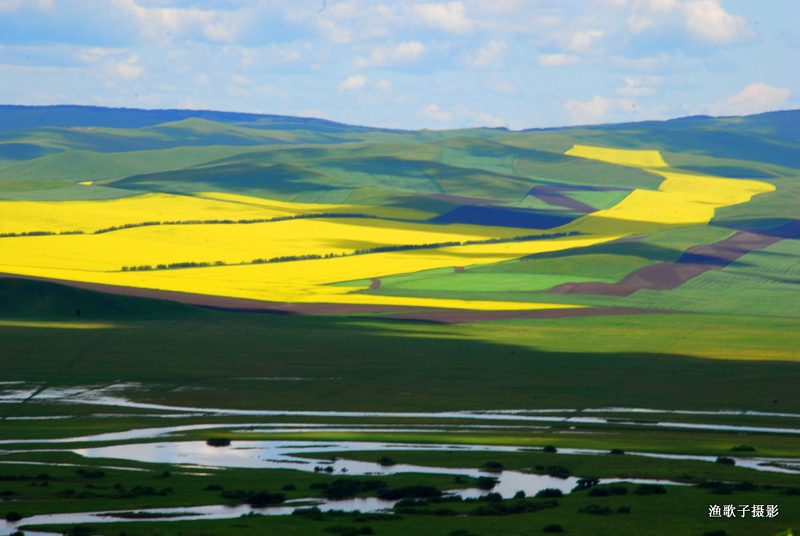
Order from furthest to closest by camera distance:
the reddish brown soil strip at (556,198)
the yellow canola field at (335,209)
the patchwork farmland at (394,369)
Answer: the reddish brown soil strip at (556,198)
the yellow canola field at (335,209)
the patchwork farmland at (394,369)

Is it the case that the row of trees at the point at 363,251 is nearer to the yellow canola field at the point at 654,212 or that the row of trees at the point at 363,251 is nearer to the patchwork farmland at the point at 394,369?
the patchwork farmland at the point at 394,369

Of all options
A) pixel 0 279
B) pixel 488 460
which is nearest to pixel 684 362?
pixel 488 460

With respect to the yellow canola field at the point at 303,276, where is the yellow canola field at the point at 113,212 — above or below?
above

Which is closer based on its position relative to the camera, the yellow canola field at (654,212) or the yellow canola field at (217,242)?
the yellow canola field at (217,242)

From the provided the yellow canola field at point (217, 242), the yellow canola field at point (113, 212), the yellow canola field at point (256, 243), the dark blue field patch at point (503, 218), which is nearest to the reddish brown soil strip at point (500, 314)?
the yellow canola field at point (256, 243)

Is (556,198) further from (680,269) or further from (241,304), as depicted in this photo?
(241,304)

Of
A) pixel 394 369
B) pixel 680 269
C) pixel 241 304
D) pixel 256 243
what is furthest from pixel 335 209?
pixel 394 369

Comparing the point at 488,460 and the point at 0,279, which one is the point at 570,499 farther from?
the point at 0,279
